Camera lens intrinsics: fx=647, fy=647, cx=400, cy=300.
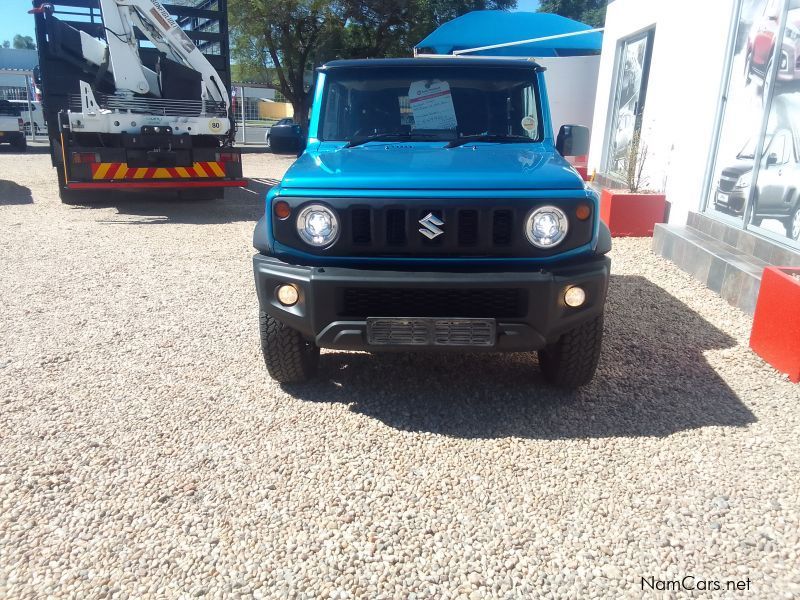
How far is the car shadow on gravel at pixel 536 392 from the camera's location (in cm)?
343

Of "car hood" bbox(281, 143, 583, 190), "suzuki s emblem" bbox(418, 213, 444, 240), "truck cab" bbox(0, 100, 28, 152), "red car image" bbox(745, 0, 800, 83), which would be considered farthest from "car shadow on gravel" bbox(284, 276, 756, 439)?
"truck cab" bbox(0, 100, 28, 152)

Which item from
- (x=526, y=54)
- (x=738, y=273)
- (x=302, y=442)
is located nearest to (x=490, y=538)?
(x=302, y=442)

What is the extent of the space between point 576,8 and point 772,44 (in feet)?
159

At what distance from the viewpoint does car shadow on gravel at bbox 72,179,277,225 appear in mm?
9422

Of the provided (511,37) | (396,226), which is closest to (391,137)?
(396,226)

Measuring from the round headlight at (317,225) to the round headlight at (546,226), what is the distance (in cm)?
94

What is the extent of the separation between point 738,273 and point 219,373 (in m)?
4.10

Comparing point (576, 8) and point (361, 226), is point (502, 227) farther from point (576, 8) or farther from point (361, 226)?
point (576, 8)

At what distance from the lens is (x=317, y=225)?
3176mm

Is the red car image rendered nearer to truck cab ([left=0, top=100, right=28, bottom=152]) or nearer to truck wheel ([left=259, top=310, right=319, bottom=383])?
truck wheel ([left=259, top=310, right=319, bottom=383])

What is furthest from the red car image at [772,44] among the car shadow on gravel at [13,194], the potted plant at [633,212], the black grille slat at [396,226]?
the car shadow on gravel at [13,194]

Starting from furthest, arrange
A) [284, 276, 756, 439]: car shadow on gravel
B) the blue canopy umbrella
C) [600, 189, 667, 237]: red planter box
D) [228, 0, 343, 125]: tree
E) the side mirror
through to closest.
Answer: [228, 0, 343, 125]: tree → the blue canopy umbrella → [600, 189, 667, 237]: red planter box → the side mirror → [284, 276, 756, 439]: car shadow on gravel

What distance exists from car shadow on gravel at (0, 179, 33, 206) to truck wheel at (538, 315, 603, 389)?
9.92 m

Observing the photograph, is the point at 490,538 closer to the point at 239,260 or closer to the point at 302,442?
the point at 302,442
